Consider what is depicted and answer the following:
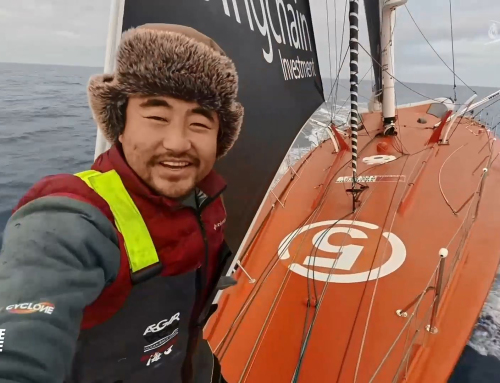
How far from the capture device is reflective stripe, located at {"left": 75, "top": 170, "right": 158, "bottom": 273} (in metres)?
0.65

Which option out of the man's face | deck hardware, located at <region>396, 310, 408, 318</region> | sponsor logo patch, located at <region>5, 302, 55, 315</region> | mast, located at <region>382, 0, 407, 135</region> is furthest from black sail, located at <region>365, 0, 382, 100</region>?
sponsor logo patch, located at <region>5, 302, 55, 315</region>

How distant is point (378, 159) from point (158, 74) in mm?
3180

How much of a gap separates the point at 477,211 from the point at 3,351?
9.81ft

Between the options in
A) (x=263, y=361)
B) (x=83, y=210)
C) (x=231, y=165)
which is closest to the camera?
(x=83, y=210)

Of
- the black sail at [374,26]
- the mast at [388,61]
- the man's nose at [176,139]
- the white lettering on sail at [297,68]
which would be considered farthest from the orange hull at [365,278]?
the black sail at [374,26]

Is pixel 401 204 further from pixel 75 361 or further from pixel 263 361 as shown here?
pixel 75 361

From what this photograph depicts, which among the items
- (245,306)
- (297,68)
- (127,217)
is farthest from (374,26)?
(127,217)

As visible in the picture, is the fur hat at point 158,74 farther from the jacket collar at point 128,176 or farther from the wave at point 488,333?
the wave at point 488,333

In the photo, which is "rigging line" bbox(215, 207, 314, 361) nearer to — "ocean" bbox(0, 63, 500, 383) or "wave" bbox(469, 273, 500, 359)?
"ocean" bbox(0, 63, 500, 383)

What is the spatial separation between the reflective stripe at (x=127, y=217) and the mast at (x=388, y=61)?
3.77 metres

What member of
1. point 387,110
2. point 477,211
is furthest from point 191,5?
point 387,110

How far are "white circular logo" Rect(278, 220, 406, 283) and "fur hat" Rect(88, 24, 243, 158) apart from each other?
4.88ft

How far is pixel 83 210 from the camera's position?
1.92 ft

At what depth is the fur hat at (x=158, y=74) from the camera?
2.34 ft
